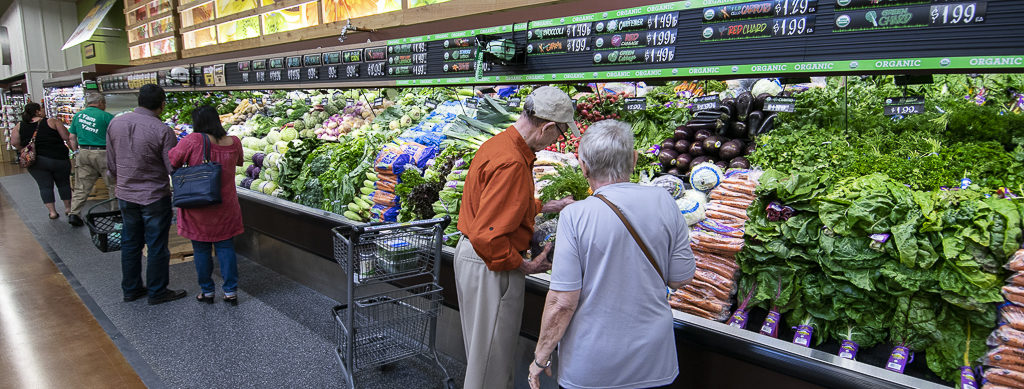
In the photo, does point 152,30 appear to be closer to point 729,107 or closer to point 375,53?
point 375,53

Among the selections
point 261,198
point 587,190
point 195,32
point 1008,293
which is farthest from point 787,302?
point 195,32

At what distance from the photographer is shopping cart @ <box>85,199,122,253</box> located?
202 inches

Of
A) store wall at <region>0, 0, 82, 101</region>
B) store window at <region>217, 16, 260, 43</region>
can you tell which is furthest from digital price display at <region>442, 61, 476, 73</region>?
store wall at <region>0, 0, 82, 101</region>

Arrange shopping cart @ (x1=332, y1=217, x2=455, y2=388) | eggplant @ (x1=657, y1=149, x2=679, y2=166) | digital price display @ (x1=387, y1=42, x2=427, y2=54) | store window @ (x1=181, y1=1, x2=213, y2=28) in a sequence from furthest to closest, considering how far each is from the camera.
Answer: store window @ (x1=181, y1=1, x2=213, y2=28) < digital price display @ (x1=387, y1=42, x2=427, y2=54) < eggplant @ (x1=657, y1=149, x2=679, y2=166) < shopping cart @ (x1=332, y1=217, x2=455, y2=388)

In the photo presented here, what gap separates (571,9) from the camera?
371 cm

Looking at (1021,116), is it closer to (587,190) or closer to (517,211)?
(587,190)

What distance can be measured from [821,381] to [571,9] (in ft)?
9.01

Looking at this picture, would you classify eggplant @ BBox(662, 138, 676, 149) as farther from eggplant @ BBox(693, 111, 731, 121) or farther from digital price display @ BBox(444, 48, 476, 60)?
digital price display @ BBox(444, 48, 476, 60)

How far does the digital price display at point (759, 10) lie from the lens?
244 cm

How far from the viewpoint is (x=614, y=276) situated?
1.75 m

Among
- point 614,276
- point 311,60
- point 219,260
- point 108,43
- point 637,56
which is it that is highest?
point 108,43

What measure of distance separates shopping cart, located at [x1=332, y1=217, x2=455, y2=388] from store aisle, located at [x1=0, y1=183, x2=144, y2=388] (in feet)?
4.52

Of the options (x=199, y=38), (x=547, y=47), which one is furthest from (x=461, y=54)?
(x=199, y=38)

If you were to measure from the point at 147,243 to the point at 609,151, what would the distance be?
443 cm
